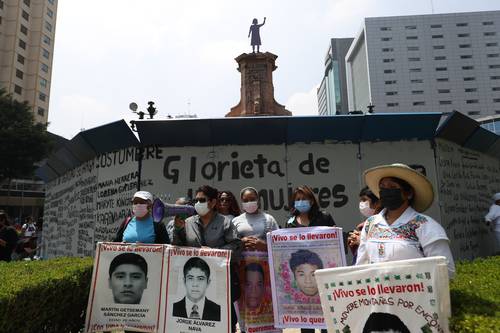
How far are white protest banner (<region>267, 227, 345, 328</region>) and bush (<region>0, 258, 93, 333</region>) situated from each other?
2.27 meters

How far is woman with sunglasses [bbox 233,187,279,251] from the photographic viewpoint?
3.84 metres

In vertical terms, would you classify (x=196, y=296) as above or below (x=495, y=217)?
below

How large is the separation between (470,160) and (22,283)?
9.46 meters

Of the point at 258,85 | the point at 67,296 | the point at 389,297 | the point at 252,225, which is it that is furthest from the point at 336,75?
the point at 389,297

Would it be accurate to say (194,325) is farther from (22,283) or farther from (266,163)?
(266,163)

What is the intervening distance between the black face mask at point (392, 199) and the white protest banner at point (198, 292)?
1689mm

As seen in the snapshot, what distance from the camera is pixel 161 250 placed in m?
3.86

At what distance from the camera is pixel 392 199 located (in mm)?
2732

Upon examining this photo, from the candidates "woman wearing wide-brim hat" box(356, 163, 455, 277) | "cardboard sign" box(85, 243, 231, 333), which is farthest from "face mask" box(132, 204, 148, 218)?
"woman wearing wide-brim hat" box(356, 163, 455, 277)

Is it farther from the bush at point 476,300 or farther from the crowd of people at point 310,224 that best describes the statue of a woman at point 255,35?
the bush at point 476,300

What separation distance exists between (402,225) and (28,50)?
74.7 metres

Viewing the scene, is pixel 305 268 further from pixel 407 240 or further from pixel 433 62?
pixel 433 62

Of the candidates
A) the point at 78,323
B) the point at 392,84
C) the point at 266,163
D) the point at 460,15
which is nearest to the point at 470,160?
the point at 266,163

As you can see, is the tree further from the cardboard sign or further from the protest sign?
the protest sign
